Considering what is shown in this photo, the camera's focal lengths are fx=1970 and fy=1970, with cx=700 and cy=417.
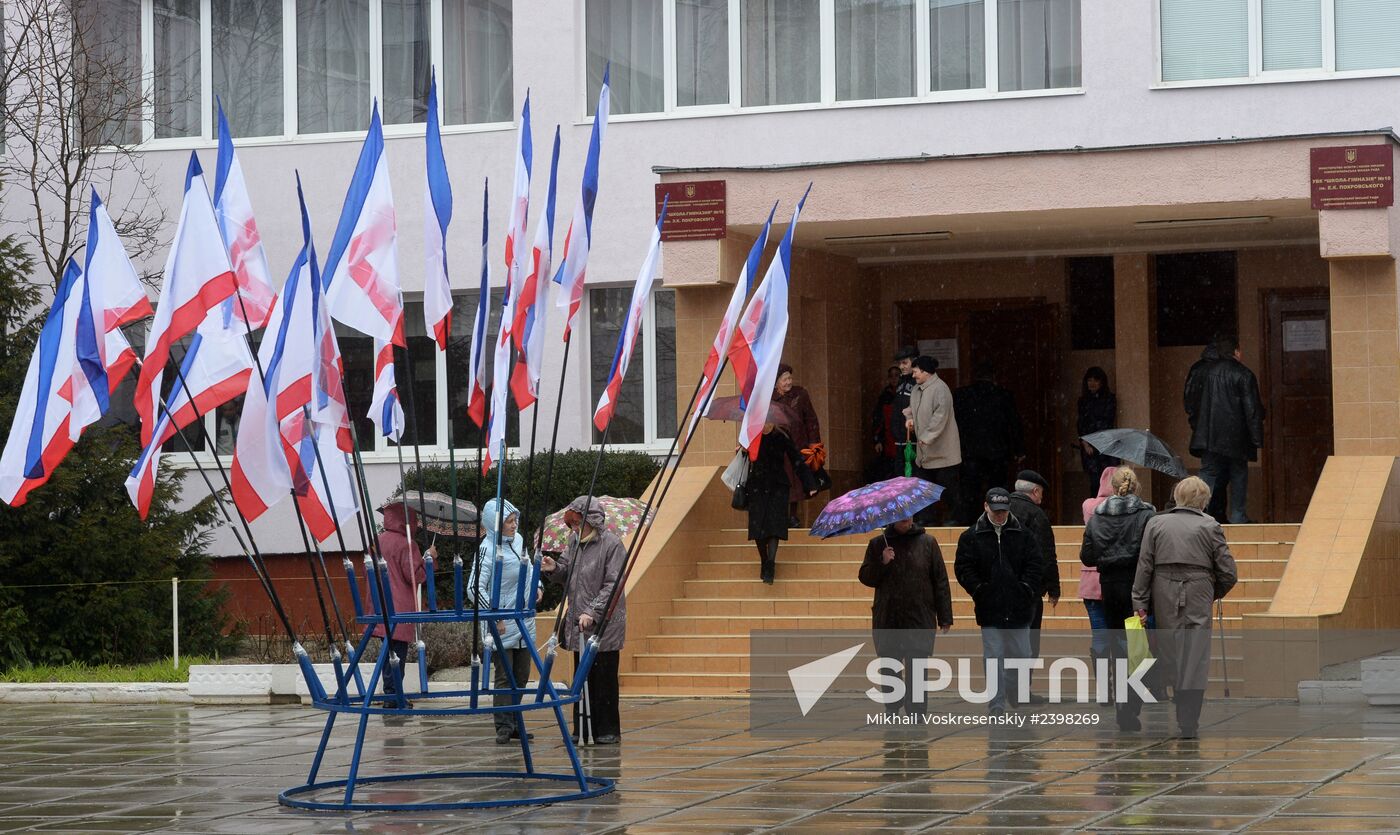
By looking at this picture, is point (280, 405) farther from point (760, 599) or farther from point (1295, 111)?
point (1295, 111)

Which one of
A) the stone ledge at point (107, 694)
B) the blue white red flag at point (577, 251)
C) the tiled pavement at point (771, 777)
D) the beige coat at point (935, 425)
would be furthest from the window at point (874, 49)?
the blue white red flag at point (577, 251)

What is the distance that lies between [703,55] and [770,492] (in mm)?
7118

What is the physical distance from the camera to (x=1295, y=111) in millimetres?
21359

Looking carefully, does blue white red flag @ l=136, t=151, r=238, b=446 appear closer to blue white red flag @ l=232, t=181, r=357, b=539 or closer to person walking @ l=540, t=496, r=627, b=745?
blue white red flag @ l=232, t=181, r=357, b=539

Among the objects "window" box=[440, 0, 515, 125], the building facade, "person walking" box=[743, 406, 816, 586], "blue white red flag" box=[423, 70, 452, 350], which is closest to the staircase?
"person walking" box=[743, 406, 816, 586]

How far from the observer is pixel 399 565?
15031mm

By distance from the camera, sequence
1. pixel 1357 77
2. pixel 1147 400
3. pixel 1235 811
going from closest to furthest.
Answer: pixel 1235 811
pixel 1357 77
pixel 1147 400

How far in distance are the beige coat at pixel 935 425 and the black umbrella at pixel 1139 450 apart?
274 cm

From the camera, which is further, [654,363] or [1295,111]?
[654,363]

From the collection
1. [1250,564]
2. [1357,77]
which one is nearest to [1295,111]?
→ [1357,77]

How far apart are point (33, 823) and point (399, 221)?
47.8ft

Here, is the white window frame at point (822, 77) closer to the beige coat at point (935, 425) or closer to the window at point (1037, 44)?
the window at point (1037, 44)

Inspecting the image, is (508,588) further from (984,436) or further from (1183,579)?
(984,436)

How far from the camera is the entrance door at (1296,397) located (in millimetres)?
23328
